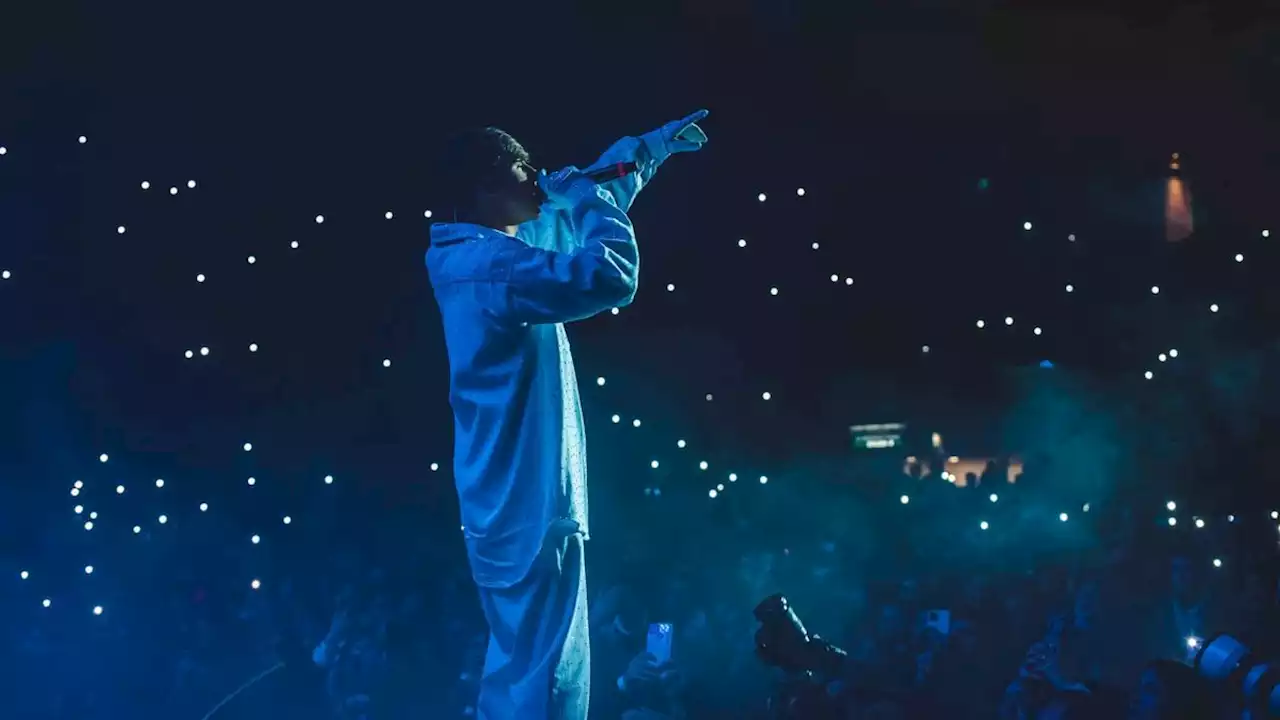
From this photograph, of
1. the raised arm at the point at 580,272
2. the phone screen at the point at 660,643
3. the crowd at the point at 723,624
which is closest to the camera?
the raised arm at the point at 580,272

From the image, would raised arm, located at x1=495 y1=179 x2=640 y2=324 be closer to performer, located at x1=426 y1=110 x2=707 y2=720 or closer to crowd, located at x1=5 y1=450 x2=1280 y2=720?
performer, located at x1=426 y1=110 x2=707 y2=720

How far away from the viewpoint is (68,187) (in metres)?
8.81

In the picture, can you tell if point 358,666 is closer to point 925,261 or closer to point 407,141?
point 407,141

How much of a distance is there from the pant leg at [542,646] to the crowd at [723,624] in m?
1.58

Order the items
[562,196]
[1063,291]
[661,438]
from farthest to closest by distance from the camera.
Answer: [1063,291] → [661,438] → [562,196]

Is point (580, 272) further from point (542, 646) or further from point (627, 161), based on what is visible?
point (542, 646)

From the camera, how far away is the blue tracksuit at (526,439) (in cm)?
231

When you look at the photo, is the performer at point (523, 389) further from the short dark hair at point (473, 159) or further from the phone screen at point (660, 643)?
the phone screen at point (660, 643)

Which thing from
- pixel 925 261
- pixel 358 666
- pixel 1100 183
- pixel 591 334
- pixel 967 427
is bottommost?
pixel 358 666

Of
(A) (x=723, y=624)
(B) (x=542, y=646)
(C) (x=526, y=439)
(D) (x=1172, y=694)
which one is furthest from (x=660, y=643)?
(C) (x=526, y=439)

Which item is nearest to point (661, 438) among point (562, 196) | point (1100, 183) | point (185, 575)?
point (185, 575)

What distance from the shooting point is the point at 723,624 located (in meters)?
6.69

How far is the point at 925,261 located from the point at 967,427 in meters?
2.88

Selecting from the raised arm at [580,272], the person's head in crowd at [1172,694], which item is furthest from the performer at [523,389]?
the person's head in crowd at [1172,694]
